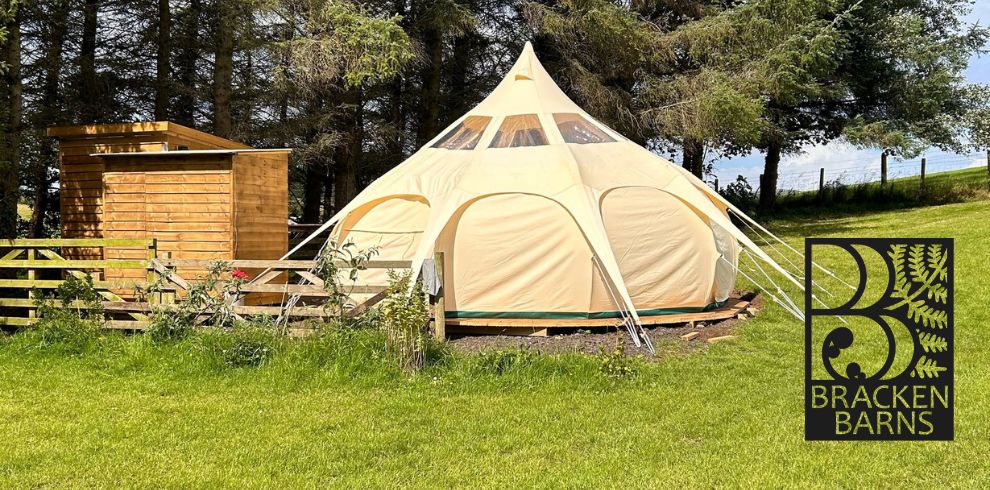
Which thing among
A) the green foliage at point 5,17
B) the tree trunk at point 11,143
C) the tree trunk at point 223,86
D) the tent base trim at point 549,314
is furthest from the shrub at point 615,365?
the tree trunk at point 223,86

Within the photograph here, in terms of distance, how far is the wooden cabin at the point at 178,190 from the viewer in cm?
1032

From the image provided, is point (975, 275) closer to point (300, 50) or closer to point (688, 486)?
point (688, 486)

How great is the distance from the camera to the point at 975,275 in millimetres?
11086

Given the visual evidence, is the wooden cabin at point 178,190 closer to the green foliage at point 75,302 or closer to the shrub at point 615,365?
the green foliage at point 75,302

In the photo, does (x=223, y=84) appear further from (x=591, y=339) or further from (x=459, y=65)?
(x=591, y=339)

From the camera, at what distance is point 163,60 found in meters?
16.5

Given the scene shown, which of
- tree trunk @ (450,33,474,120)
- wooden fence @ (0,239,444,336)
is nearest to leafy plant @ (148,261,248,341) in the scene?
wooden fence @ (0,239,444,336)

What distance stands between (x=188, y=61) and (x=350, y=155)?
193 inches

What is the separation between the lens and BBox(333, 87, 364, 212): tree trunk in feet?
55.1

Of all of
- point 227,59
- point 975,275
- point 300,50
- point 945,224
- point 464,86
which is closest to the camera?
point 975,275

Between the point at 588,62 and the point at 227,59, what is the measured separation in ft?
27.5

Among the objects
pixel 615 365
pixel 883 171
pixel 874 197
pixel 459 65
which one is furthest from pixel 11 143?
pixel 883 171

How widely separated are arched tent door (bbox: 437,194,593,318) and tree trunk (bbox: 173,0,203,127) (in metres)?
9.76

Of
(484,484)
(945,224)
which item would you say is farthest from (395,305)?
(945,224)
